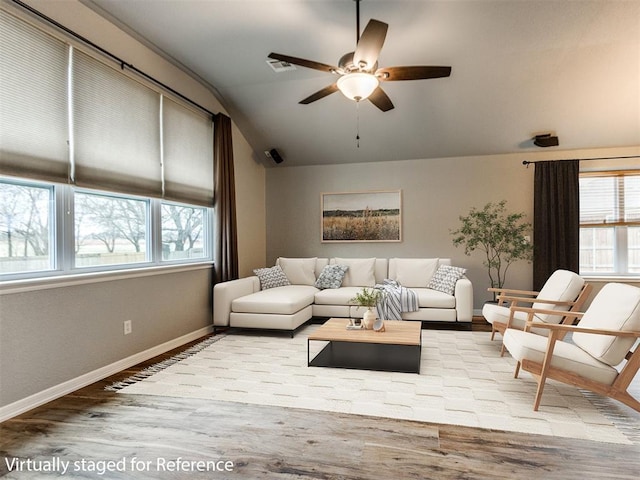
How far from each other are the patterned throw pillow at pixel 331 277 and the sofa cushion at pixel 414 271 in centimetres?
76

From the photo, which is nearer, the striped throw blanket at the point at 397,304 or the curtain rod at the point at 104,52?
the curtain rod at the point at 104,52

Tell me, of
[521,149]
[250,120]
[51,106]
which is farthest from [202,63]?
[521,149]

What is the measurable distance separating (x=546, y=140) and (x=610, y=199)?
142cm

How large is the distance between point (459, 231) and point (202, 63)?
4211 mm

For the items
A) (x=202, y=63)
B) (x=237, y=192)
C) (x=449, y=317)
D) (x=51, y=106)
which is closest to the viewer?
(x=51, y=106)

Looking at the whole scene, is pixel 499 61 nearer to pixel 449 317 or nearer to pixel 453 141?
pixel 453 141

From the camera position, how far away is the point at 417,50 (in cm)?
392

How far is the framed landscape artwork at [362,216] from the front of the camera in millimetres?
6113

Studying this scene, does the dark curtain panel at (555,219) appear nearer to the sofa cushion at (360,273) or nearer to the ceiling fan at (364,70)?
the sofa cushion at (360,273)

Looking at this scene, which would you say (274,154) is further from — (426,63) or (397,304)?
(397,304)

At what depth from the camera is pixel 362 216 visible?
6250 millimetres

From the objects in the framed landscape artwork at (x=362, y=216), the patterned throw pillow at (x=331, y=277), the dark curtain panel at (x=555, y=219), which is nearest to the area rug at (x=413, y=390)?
the patterned throw pillow at (x=331, y=277)

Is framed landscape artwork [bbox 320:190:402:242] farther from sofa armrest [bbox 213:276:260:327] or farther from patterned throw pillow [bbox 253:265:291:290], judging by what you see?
sofa armrest [bbox 213:276:260:327]

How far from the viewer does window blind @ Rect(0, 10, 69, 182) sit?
2.47 meters
